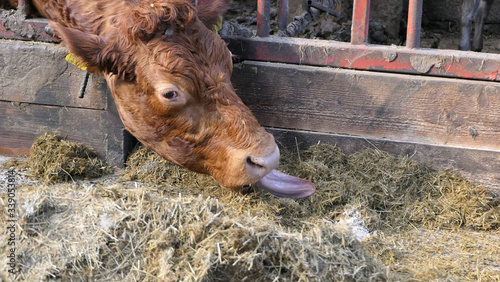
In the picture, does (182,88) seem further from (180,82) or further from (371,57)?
(371,57)

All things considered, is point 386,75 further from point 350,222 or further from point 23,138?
point 23,138

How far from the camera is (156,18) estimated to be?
136 inches

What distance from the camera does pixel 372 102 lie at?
4.45m

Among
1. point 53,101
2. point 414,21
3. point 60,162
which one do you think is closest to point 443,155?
point 414,21

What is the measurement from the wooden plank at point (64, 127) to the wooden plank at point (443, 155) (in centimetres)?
158

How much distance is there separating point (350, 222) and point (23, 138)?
292cm

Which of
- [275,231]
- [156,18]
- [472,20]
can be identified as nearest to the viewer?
[275,231]

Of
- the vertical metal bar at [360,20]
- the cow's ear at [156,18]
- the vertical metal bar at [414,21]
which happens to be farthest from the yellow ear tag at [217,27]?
the vertical metal bar at [414,21]

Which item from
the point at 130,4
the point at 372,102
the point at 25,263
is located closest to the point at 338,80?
the point at 372,102

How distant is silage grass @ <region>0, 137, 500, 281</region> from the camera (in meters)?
2.62

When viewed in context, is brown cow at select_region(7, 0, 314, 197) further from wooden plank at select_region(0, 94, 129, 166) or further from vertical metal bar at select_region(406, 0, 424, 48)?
vertical metal bar at select_region(406, 0, 424, 48)

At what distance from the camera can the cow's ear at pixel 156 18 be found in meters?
3.47

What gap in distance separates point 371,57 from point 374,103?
36 cm

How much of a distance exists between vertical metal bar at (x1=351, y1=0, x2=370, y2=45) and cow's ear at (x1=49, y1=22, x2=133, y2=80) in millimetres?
1754
